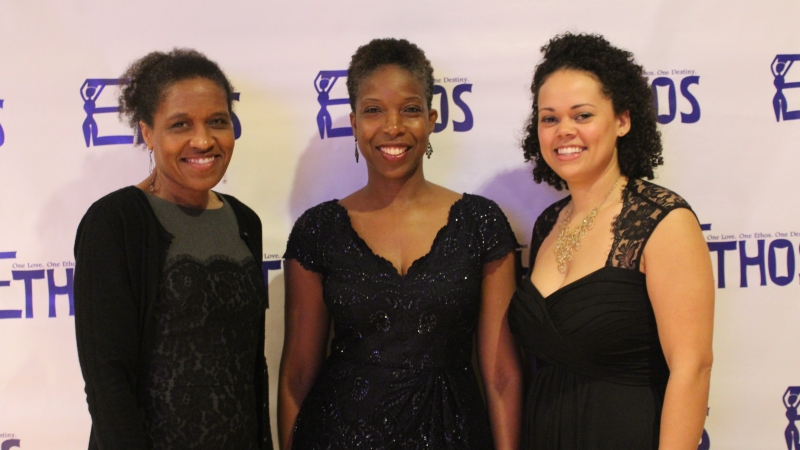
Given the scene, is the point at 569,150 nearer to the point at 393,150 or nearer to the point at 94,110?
the point at 393,150

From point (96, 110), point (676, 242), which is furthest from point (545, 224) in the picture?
point (96, 110)

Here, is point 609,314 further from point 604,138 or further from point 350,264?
point 350,264

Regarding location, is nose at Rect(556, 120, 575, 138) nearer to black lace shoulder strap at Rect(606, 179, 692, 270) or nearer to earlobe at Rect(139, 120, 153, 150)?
black lace shoulder strap at Rect(606, 179, 692, 270)

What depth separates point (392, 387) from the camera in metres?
1.76

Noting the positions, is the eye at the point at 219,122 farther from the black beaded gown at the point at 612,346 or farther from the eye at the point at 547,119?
the black beaded gown at the point at 612,346

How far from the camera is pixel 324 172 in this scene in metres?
2.37

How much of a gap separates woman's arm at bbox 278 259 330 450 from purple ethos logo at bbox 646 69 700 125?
147 cm

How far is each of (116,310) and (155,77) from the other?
2.06 ft

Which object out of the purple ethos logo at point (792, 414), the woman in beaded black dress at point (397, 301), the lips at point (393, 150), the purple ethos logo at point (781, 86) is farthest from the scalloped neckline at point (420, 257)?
the purple ethos logo at point (792, 414)

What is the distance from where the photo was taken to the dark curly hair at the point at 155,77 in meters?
1.61

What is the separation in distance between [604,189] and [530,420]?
2.32 ft

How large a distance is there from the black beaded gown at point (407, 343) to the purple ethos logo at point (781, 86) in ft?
4.18

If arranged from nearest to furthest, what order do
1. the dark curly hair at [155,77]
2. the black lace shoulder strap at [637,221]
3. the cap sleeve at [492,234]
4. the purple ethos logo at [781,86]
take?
the black lace shoulder strap at [637,221]
the dark curly hair at [155,77]
the cap sleeve at [492,234]
the purple ethos logo at [781,86]

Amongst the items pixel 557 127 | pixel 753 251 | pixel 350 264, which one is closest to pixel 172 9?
pixel 350 264
